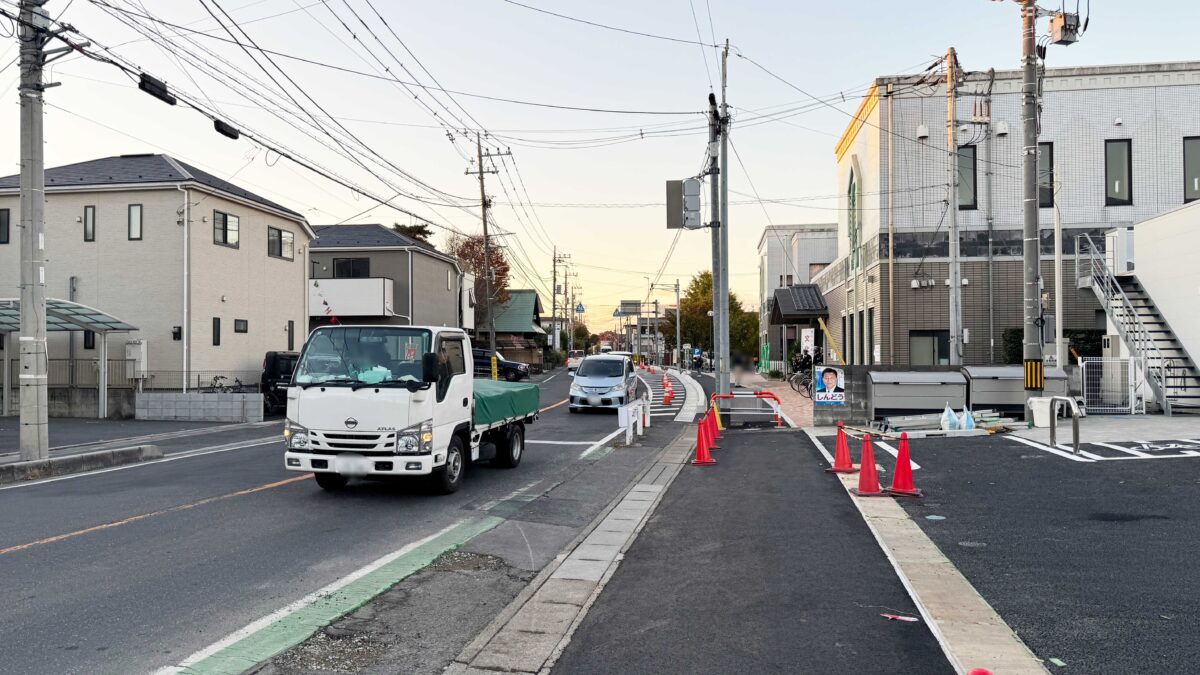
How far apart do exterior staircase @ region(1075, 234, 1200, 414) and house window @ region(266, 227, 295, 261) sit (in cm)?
2719

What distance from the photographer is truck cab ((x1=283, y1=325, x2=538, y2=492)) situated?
380 inches

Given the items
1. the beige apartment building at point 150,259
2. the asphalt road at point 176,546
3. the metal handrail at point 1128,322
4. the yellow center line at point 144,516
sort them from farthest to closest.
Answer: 1. the beige apartment building at point 150,259
2. the metal handrail at point 1128,322
3. the yellow center line at point 144,516
4. the asphalt road at point 176,546

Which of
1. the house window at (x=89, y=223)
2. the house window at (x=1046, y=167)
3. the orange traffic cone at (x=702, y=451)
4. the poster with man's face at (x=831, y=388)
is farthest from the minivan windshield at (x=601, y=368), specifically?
the house window at (x=89, y=223)

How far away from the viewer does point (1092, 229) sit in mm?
26328

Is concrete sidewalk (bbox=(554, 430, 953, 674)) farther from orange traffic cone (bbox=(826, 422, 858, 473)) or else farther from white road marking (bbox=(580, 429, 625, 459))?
white road marking (bbox=(580, 429, 625, 459))

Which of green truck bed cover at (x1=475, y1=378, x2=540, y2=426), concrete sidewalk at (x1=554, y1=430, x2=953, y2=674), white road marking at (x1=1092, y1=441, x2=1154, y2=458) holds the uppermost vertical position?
green truck bed cover at (x1=475, y1=378, x2=540, y2=426)

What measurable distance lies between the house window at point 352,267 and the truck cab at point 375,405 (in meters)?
35.4

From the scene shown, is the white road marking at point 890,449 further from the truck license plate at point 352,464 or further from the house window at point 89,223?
the house window at point 89,223

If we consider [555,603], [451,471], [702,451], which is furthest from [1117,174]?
[555,603]

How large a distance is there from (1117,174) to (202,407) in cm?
2893

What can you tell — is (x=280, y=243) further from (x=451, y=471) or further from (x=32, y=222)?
(x=451, y=471)

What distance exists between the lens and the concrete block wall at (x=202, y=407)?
78.5ft

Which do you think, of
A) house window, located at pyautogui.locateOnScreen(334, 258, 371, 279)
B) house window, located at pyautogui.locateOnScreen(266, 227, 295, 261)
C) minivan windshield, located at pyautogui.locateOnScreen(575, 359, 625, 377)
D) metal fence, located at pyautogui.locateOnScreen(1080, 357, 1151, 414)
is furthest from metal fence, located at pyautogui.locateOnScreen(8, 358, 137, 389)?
metal fence, located at pyautogui.locateOnScreen(1080, 357, 1151, 414)

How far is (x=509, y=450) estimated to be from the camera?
1339 centimetres
